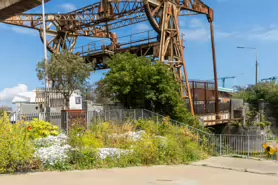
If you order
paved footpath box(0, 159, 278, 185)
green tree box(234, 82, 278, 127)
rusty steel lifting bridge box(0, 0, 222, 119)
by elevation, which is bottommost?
paved footpath box(0, 159, 278, 185)

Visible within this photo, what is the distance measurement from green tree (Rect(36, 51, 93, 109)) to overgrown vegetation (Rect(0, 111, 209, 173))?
598 cm

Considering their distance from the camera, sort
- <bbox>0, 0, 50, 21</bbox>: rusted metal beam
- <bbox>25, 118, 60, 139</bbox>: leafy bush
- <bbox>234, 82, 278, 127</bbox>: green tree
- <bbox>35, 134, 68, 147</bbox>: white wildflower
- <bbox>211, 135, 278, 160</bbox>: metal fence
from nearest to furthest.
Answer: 1. <bbox>0, 0, 50, 21</bbox>: rusted metal beam
2. <bbox>35, 134, 68, 147</bbox>: white wildflower
3. <bbox>25, 118, 60, 139</bbox>: leafy bush
4. <bbox>211, 135, 278, 160</bbox>: metal fence
5. <bbox>234, 82, 278, 127</bbox>: green tree

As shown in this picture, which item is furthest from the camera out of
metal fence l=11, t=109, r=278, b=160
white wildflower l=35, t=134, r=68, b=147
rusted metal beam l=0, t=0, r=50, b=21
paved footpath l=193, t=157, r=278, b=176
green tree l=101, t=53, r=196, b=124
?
green tree l=101, t=53, r=196, b=124

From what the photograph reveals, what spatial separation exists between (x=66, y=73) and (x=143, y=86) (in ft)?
16.4

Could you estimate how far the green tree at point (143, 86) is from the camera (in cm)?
1702

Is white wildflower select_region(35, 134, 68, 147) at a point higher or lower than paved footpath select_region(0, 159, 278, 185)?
higher

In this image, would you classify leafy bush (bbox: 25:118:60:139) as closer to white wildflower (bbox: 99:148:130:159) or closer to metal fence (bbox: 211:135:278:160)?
white wildflower (bbox: 99:148:130:159)

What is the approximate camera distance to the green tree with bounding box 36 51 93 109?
1744 cm

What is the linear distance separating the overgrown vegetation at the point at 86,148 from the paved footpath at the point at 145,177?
501mm

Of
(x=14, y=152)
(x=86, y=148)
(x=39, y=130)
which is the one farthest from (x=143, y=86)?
(x=14, y=152)

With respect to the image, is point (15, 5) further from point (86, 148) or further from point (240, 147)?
point (240, 147)

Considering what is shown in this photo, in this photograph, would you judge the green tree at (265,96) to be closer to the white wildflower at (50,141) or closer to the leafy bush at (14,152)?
the white wildflower at (50,141)

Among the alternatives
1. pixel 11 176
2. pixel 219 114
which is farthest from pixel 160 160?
pixel 219 114

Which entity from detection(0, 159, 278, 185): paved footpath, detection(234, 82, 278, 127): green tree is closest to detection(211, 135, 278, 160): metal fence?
detection(0, 159, 278, 185): paved footpath
